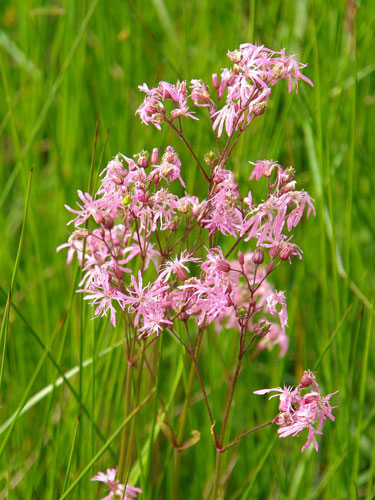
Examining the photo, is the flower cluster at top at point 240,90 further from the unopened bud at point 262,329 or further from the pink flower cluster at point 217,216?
the unopened bud at point 262,329

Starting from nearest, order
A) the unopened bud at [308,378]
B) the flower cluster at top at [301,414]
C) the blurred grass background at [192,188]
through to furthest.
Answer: the flower cluster at top at [301,414]
the unopened bud at [308,378]
the blurred grass background at [192,188]

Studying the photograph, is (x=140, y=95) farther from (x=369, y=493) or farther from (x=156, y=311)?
(x=369, y=493)

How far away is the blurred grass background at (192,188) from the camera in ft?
7.68

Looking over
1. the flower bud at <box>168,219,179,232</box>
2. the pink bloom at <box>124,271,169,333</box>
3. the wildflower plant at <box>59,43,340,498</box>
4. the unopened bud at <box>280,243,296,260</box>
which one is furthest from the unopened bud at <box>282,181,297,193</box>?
the pink bloom at <box>124,271,169,333</box>

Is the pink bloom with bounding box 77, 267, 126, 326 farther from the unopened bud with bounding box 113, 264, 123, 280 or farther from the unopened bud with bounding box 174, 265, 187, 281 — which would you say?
the unopened bud with bounding box 174, 265, 187, 281

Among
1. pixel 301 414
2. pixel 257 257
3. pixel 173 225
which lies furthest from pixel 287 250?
pixel 301 414

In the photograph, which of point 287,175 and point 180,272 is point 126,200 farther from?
point 287,175

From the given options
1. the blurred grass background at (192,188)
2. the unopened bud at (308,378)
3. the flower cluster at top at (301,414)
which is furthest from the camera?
the blurred grass background at (192,188)

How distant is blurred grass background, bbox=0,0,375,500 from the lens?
2340 mm

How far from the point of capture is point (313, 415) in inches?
65.6

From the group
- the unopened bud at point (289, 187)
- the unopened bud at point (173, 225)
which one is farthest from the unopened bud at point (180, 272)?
the unopened bud at point (289, 187)

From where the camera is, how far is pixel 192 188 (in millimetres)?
2662

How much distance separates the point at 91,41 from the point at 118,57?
0.83 meters

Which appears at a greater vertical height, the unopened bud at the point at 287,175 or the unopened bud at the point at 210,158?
the unopened bud at the point at 210,158
